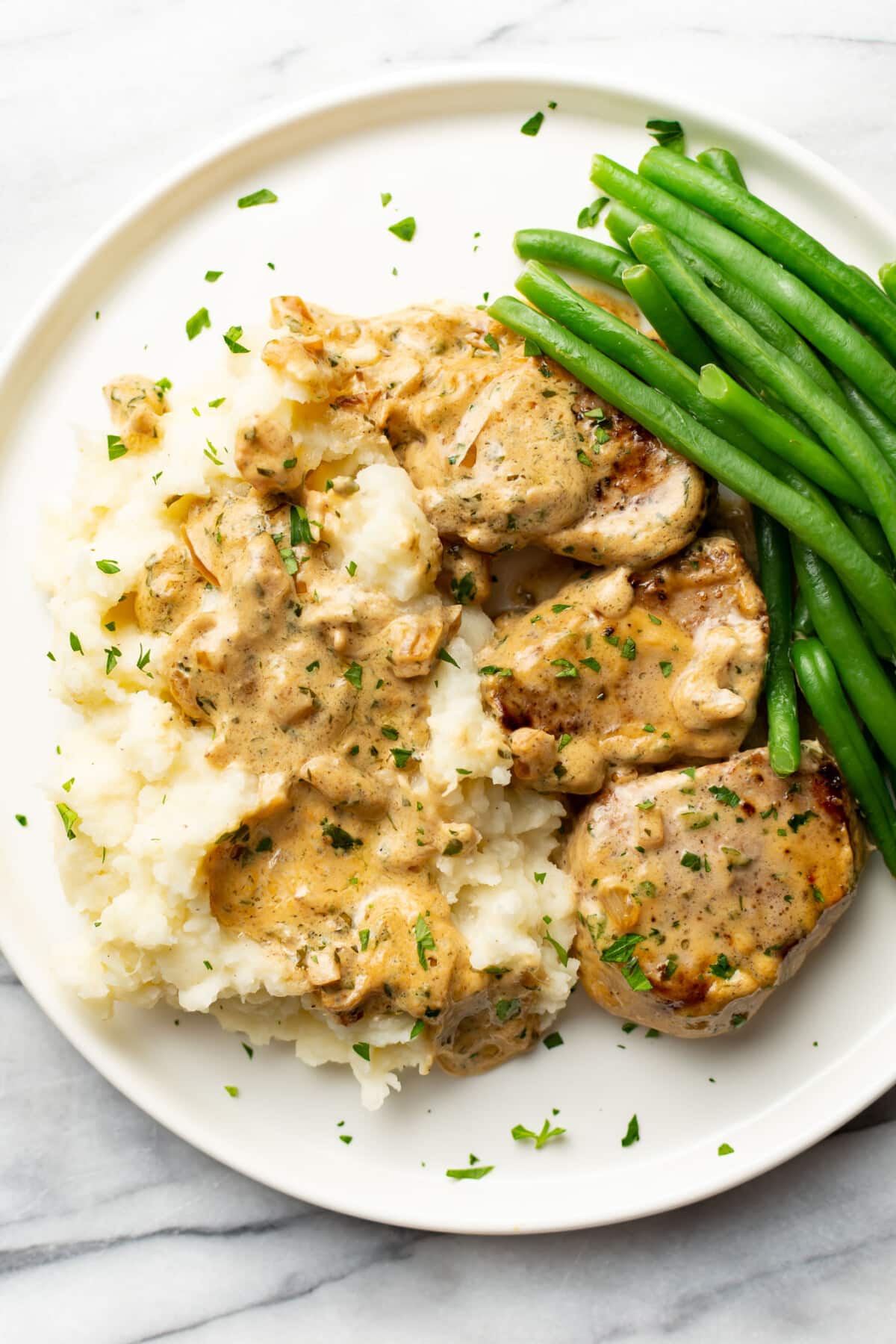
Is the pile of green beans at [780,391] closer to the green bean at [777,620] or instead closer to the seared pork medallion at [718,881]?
the green bean at [777,620]

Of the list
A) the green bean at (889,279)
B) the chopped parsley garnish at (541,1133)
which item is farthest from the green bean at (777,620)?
the chopped parsley garnish at (541,1133)

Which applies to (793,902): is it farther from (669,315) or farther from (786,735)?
(669,315)

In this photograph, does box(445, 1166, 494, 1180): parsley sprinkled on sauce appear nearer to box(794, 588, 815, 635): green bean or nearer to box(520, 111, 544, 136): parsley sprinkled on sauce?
box(794, 588, 815, 635): green bean

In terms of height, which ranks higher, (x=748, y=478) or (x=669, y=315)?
(x=669, y=315)

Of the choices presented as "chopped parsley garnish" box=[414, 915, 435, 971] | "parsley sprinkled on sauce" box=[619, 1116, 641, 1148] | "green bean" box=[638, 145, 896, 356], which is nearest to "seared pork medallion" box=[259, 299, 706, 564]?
"green bean" box=[638, 145, 896, 356]

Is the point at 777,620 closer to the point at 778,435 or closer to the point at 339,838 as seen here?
the point at 778,435

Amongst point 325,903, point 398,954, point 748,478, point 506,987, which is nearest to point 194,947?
point 325,903

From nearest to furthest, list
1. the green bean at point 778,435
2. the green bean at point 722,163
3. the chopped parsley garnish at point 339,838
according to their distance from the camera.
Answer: the green bean at point 778,435, the chopped parsley garnish at point 339,838, the green bean at point 722,163
